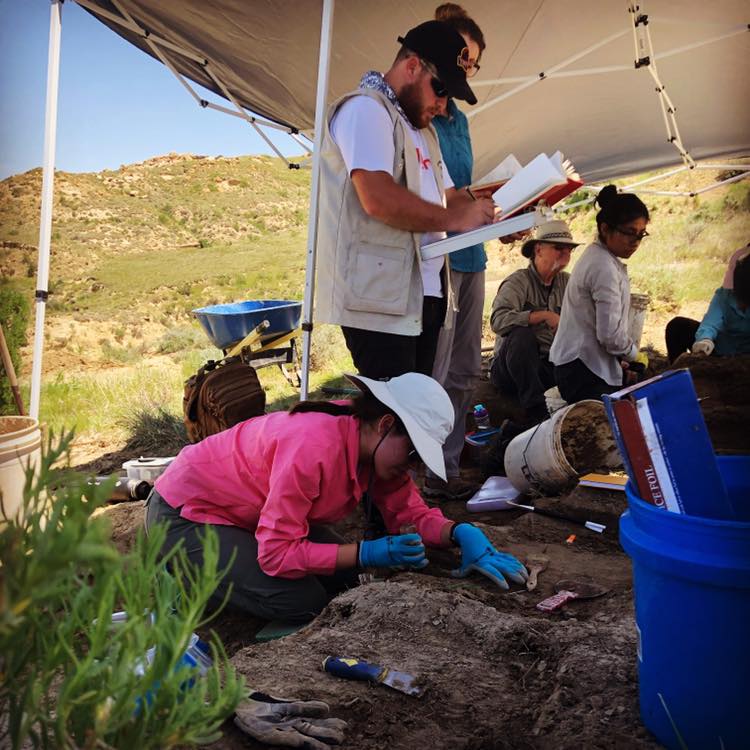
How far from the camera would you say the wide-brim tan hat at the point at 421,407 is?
79.4 inches

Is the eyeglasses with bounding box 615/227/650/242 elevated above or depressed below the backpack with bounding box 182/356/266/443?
above

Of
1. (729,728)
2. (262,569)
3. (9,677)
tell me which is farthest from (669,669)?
(262,569)

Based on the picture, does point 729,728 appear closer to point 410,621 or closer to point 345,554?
point 410,621

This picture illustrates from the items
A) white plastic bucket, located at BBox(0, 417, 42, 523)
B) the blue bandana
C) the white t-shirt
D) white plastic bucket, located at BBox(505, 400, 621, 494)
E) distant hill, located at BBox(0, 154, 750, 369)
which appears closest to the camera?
the white t-shirt

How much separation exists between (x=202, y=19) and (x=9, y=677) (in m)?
4.17

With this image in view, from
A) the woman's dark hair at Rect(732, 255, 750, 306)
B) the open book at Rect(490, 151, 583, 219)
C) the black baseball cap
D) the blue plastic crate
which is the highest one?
the black baseball cap

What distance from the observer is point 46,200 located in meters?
3.75

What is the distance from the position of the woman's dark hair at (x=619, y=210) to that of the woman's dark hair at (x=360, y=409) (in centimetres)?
199

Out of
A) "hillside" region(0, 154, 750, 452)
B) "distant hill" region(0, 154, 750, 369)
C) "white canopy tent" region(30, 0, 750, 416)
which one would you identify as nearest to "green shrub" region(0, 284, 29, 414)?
"hillside" region(0, 154, 750, 452)

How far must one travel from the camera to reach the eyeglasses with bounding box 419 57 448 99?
8.65 ft

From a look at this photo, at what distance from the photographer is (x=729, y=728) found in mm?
1245

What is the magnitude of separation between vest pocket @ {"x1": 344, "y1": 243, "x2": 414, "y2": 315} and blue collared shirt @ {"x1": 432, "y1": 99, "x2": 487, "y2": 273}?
0.69m

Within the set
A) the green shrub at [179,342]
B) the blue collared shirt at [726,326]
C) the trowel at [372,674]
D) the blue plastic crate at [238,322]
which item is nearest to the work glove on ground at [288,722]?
the trowel at [372,674]

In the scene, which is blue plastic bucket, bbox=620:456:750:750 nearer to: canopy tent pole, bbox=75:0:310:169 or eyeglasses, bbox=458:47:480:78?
eyeglasses, bbox=458:47:480:78
